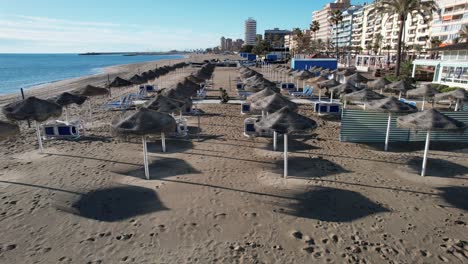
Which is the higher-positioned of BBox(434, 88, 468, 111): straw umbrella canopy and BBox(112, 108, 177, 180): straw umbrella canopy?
BBox(112, 108, 177, 180): straw umbrella canopy

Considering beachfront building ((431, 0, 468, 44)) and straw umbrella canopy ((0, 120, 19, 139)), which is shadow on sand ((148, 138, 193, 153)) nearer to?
straw umbrella canopy ((0, 120, 19, 139))

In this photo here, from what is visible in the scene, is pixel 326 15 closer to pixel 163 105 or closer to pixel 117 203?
pixel 163 105

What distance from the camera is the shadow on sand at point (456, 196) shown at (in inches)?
288

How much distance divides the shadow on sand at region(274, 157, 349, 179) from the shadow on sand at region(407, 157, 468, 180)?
2.40 metres

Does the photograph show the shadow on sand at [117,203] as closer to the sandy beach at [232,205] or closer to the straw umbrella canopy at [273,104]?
the sandy beach at [232,205]

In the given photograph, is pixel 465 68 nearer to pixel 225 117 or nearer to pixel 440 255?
pixel 225 117

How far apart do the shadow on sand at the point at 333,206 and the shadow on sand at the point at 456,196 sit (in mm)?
1850

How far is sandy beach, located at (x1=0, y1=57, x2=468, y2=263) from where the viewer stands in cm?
570

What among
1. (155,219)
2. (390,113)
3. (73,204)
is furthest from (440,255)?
(73,204)

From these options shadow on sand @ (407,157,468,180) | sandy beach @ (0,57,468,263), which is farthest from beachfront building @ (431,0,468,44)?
sandy beach @ (0,57,468,263)

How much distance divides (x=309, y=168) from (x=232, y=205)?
3.34 metres

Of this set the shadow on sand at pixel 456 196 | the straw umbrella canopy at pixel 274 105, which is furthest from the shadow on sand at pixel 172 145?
the shadow on sand at pixel 456 196

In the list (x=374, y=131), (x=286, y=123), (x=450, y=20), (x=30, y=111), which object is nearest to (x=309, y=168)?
(x=286, y=123)

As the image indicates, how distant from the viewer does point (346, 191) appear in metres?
8.01
